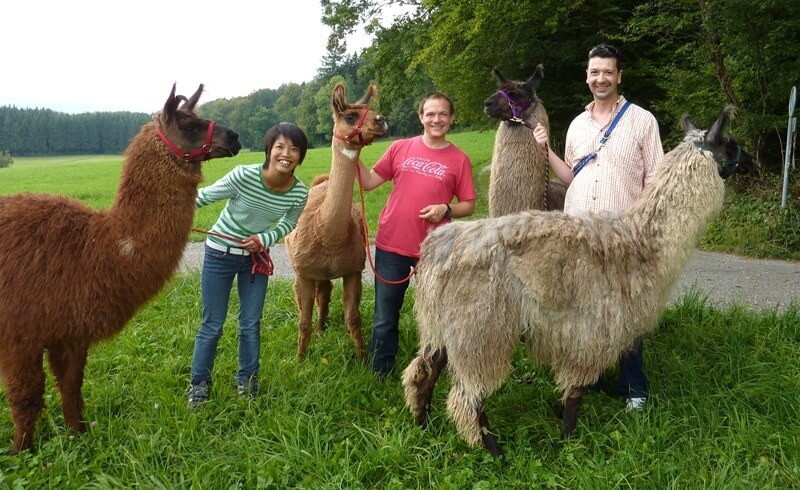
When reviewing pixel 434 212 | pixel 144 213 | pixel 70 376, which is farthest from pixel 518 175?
pixel 70 376

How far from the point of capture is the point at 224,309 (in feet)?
10.6

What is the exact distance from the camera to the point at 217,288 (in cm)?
314

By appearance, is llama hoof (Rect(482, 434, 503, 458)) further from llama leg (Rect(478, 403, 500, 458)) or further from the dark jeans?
the dark jeans

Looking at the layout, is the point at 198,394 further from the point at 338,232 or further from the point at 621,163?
the point at 621,163

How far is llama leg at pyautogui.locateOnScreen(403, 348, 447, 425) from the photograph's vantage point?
302 centimetres

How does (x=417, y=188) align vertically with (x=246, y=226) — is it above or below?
above

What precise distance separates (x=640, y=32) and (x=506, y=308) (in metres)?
8.17

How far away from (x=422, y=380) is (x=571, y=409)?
0.84 meters

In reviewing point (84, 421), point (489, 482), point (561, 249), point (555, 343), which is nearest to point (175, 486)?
point (84, 421)

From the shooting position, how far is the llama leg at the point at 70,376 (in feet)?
9.27

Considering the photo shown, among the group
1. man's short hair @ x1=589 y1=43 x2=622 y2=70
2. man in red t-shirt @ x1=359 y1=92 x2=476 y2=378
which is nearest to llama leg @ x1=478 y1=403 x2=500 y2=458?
man in red t-shirt @ x1=359 y1=92 x2=476 y2=378

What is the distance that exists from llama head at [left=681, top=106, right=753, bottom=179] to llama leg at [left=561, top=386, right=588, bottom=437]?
139 centimetres

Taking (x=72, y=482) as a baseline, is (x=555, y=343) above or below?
above

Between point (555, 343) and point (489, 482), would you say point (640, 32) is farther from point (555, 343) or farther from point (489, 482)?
point (489, 482)
